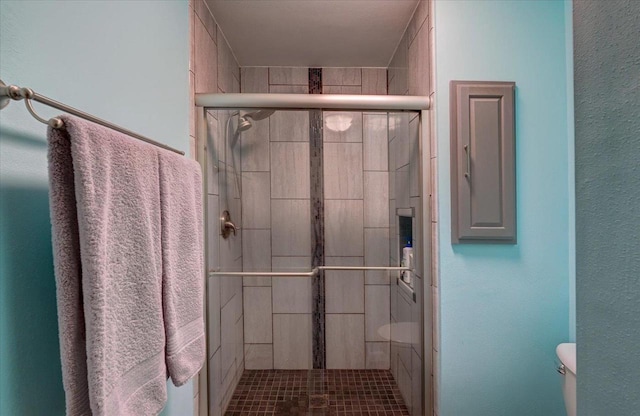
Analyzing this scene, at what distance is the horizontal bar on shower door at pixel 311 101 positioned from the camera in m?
1.54

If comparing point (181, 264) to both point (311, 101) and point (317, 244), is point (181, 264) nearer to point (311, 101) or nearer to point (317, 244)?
point (317, 244)

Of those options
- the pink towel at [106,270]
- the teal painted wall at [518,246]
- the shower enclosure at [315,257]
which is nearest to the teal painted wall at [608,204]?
the pink towel at [106,270]

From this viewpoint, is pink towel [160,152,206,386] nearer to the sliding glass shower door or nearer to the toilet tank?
the sliding glass shower door

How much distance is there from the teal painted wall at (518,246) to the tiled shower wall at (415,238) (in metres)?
0.08

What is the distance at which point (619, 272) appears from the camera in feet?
1.24

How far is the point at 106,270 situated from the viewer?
597mm

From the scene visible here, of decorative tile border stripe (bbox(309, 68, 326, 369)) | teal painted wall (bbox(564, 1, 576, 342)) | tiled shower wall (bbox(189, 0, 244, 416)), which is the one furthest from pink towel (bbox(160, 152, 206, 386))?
teal painted wall (bbox(564, 1, 576, 342))

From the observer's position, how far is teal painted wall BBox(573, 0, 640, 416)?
36 centimetres

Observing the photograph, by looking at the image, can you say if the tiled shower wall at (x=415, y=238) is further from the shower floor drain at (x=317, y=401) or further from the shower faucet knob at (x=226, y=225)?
the shower faucet knob at (x=226, y=225)

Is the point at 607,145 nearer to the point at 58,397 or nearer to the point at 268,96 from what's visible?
the point at 58,397

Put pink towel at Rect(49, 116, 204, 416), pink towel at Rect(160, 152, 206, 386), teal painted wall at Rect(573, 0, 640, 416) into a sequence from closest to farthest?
teal painted wall at Rect(573, 0, 640, 416) < pink towel at Rect(49, 116, 204, 416) < pink towel at Rect(160, 152, 206, 386)

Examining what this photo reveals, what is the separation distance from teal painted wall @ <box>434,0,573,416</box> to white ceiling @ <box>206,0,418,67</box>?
489 millimetres

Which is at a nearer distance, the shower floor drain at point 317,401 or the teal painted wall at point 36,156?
the teal painted wall at point 36,156

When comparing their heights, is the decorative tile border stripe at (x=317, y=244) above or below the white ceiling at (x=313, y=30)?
below
